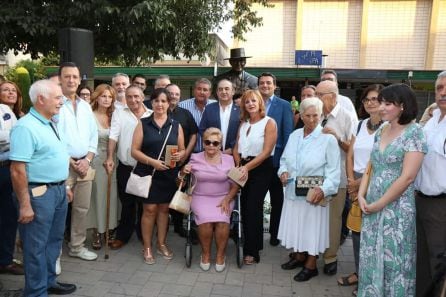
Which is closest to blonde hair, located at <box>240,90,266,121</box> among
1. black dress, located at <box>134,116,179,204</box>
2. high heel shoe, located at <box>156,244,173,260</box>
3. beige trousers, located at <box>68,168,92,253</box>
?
black dress, located at <box>134,116,179,204</box>

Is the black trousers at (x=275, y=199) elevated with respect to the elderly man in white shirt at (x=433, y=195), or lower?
lower

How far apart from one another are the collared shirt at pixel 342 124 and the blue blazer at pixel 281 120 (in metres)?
0.66

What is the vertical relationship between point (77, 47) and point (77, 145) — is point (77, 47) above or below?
above

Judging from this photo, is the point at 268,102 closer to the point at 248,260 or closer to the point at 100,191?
the point at 248,260

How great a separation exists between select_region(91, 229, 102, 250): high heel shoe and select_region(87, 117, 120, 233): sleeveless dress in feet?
0.36

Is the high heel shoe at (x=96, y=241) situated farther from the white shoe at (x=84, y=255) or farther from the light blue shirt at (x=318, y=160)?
the light blue shirt at (x=318, y=160)

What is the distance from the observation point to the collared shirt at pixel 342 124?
3977mm

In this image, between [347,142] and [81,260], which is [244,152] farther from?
[81,260]

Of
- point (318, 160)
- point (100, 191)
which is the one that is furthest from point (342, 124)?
point (100, 191)

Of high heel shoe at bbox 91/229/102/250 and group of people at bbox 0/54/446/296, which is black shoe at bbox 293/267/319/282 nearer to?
group of people at bbox 0/54/446/296

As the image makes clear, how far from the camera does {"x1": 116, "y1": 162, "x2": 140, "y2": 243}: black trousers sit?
4539mm

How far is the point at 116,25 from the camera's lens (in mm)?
6676

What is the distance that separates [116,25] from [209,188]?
4076mm

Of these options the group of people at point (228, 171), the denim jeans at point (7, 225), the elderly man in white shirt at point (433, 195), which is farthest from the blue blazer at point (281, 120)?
the denim jeans at point (7, 225)
